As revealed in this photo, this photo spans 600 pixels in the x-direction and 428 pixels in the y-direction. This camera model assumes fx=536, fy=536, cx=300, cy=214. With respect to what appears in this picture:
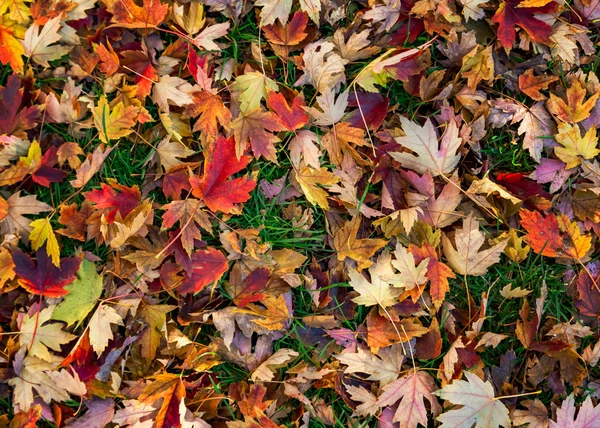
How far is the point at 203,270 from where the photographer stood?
6.15 ft

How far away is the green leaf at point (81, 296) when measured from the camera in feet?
6.03

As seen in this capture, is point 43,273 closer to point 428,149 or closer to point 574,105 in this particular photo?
point 428,149

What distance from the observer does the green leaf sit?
1838 millimetres

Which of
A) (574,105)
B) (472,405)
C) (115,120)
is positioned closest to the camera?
(472,405)

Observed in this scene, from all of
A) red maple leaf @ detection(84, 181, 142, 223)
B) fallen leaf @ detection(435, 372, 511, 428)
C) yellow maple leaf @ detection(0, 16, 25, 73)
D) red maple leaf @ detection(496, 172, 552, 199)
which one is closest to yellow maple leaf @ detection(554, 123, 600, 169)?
red maple leaf @ detection(496, 172, 552, 199)

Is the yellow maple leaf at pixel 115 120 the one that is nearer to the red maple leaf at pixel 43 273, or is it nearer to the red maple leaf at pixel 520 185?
the red maple leaf at pixel 43 273

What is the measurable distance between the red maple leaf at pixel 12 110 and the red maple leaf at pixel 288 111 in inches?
33.6

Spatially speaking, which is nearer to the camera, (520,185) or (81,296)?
(81,296)

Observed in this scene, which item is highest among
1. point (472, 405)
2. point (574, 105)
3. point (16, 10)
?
point (16, 10)

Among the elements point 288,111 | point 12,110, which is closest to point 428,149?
point 288,111

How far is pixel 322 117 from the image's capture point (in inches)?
77.2

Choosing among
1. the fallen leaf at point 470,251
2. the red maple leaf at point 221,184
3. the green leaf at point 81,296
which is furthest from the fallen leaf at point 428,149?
the green leaf at point 81,296

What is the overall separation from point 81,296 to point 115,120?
0.63 metres

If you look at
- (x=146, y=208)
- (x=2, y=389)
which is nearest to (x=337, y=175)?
(x=146, y=208)
